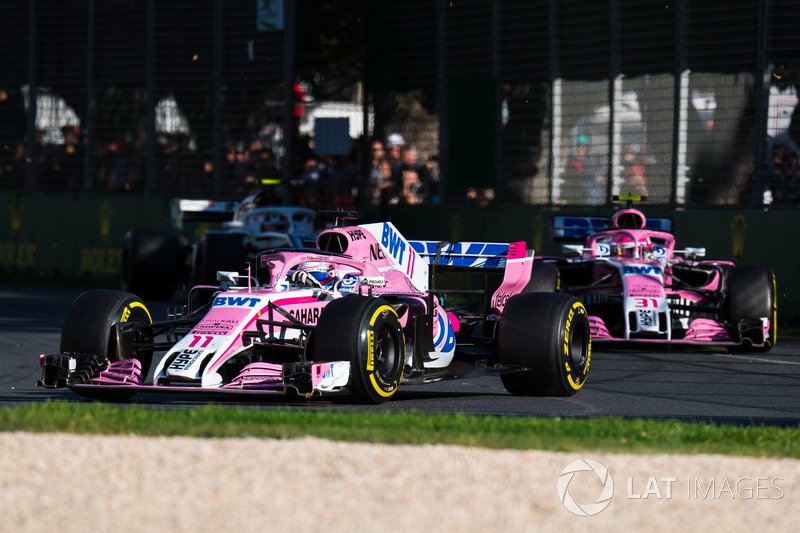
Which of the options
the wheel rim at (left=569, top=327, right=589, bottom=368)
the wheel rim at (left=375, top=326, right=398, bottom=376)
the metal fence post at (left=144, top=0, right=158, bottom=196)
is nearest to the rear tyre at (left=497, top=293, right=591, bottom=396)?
the wheel rim at (left=569, top=327, right=589, bottom=368)

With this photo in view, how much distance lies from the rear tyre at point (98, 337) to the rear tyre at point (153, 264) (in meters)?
9.54

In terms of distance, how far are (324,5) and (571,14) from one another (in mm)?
10128

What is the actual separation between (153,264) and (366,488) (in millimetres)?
14104

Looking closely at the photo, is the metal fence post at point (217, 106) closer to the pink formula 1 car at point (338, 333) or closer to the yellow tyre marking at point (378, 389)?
the pink formula 1 car at point (338, 333)

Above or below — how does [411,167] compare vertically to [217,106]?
below

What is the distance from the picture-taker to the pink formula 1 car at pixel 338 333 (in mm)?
9164

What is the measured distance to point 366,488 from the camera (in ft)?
19.1

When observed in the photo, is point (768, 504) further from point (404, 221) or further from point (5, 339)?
point (404, 221)

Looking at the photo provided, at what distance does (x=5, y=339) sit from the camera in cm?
1409

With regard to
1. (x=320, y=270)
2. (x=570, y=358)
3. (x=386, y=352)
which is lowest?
(x=570, y=358)

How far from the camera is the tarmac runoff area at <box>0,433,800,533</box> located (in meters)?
5.30

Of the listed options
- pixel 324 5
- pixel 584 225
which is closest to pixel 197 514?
pixel 584 225

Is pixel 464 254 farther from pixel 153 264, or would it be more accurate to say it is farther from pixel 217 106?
pixel 217 106

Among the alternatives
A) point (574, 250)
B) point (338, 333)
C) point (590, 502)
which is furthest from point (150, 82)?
point (590, 502)
